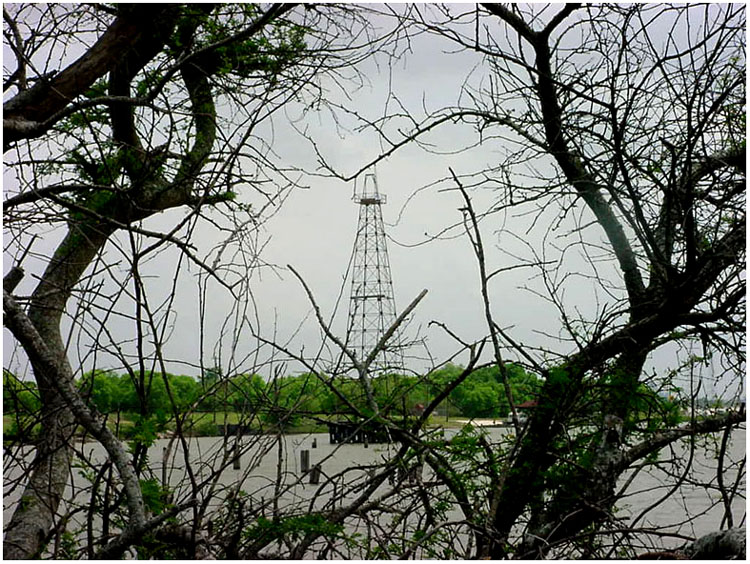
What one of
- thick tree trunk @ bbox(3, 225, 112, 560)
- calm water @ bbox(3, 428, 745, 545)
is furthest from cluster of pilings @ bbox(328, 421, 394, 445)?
thick tree trunk @ bbox(3, 225, 112, 560)

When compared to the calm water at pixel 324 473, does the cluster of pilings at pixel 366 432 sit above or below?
above

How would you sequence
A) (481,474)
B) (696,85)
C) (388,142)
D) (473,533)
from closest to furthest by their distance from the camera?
(696,85), (473,533), (481,474), (388,142)

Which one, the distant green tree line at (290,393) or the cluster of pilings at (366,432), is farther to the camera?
the cluster of pilings at (366,432)

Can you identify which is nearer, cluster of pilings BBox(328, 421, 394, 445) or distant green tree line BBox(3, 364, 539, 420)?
distant green tree line BBox(3, 364, 539, 420)

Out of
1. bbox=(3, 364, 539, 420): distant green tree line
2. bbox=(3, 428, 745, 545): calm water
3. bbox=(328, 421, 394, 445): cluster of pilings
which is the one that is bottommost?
bbox=(3, 428, 745, 545): calm water

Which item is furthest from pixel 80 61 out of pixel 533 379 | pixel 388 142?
pixel 533 379

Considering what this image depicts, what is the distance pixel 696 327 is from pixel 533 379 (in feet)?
1.43

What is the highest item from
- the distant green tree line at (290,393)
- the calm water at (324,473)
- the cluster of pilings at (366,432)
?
the distant green tree line at (290,393)

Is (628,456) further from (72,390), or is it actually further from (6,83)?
(6,83)

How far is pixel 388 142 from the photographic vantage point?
2072mm

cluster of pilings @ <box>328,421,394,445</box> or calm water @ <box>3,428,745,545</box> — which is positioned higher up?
cluster of pilings @ <box>328,421,394,445</box>

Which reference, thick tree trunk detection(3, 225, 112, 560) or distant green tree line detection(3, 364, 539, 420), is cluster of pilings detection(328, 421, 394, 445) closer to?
distant green tree line detection(3, 364, 539, 420)

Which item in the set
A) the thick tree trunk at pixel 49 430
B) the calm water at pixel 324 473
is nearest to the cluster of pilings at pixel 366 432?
the calm water at pixel 324 473

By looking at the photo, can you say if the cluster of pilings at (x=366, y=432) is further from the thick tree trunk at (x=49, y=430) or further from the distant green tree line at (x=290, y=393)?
the thick tree trunk at (x=49, y=430)
